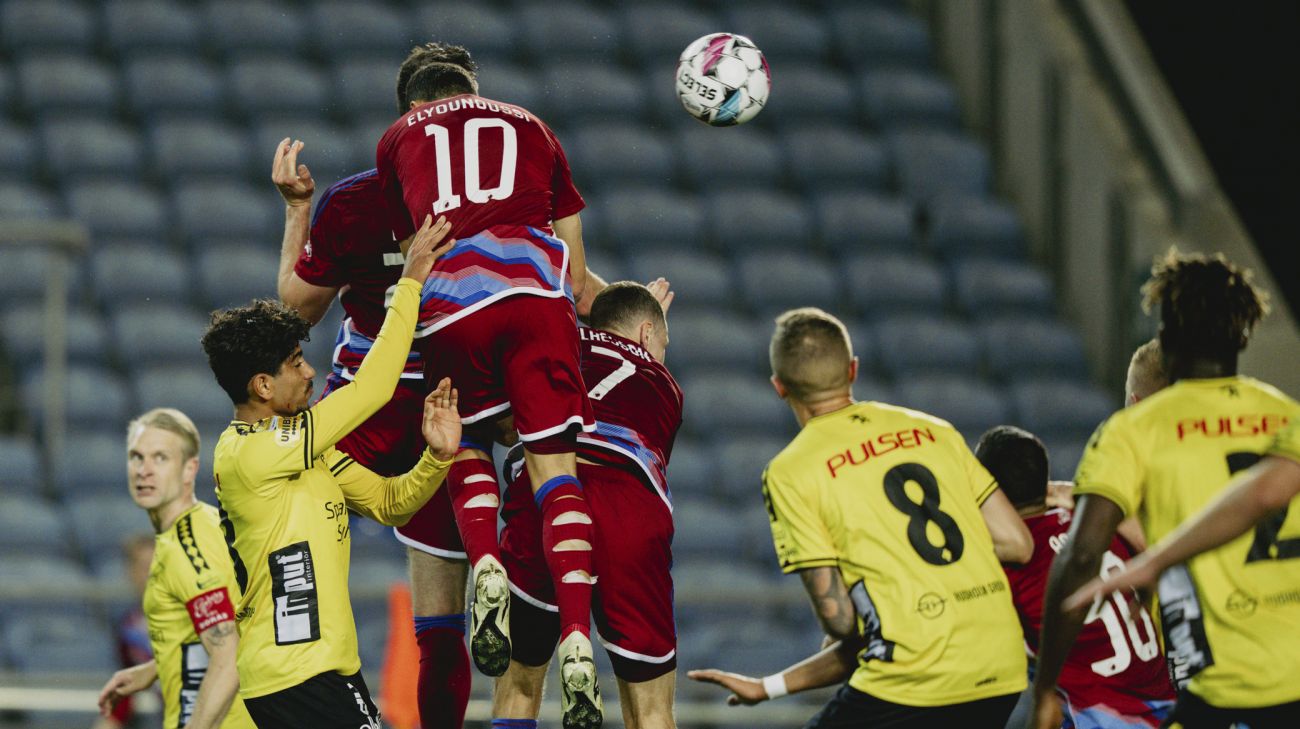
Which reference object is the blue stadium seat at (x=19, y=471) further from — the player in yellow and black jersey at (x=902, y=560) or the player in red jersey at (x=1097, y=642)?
the player in red jersey at (x=1097, y=642)

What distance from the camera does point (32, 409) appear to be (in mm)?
→ 9961

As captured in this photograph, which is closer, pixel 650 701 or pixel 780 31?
pixel 650 701

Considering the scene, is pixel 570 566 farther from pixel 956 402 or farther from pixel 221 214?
pixel 221 214

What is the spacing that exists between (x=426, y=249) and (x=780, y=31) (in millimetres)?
9484

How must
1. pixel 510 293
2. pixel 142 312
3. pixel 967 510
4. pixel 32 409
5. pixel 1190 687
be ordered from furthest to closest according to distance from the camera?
pixel 142 312 → pixel 32 409 → pixel 510 293 → pixel 967 510 → pixel 1190 687

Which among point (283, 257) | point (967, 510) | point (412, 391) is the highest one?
point (283, 257)

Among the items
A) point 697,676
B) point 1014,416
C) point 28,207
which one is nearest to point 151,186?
point 28,207

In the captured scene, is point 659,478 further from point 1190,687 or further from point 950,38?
point 950,38

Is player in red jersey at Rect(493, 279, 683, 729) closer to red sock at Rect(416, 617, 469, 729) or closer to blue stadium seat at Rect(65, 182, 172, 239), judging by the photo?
red sock at Rect(416, 617, 469, 729)

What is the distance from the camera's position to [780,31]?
1389 cm

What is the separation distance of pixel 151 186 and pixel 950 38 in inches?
273

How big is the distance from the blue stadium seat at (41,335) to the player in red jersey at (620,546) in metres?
5.75

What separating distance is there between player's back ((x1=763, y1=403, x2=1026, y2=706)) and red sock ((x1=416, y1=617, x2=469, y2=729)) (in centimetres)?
153

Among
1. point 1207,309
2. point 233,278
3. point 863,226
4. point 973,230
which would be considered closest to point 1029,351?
point 973,230
